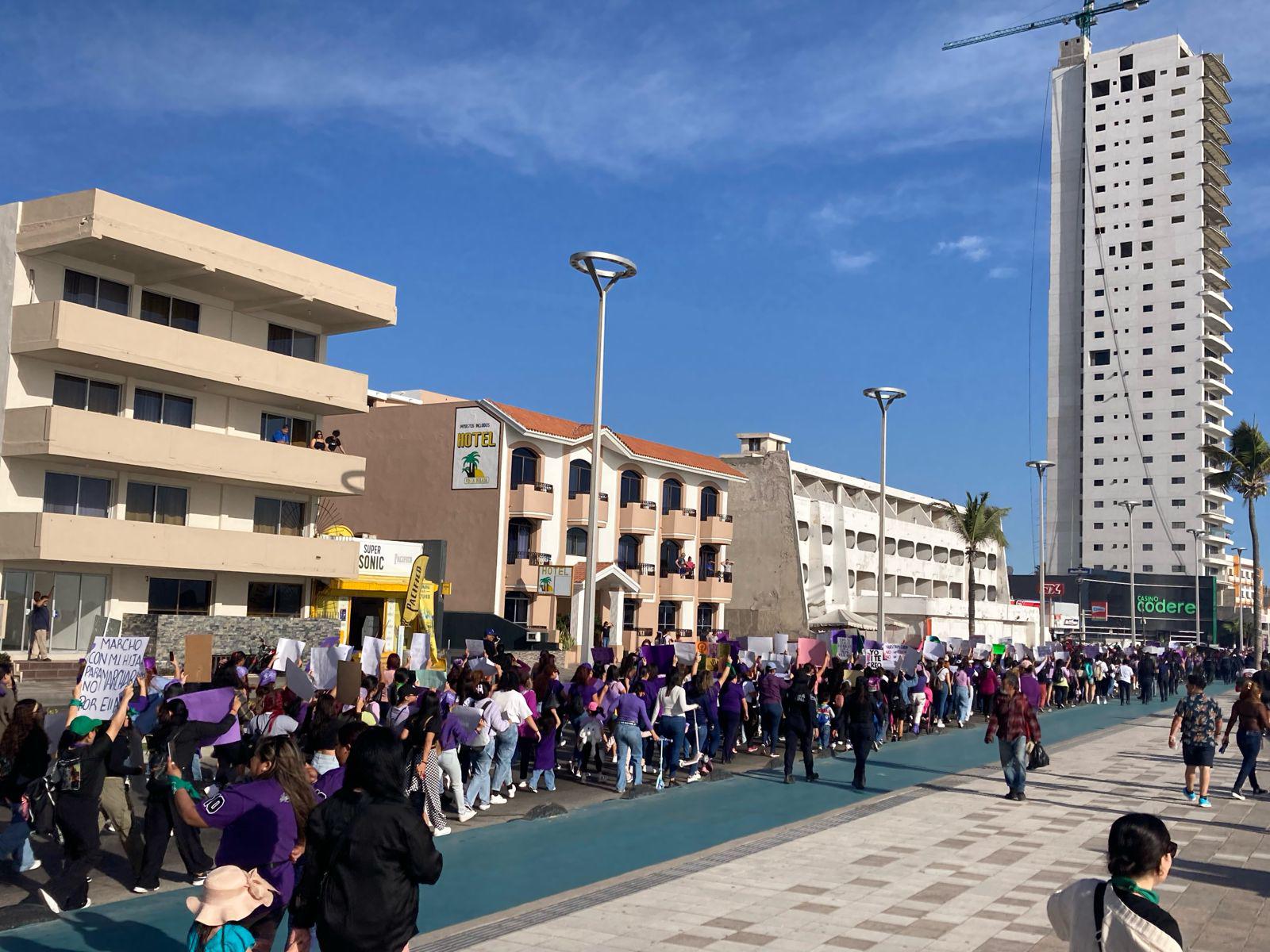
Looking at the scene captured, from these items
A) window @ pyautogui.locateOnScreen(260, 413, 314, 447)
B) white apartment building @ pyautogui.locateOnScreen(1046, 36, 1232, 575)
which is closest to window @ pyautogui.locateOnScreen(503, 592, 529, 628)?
window @ pyautogui.locateOnScreen(260, 413, 314, 447)

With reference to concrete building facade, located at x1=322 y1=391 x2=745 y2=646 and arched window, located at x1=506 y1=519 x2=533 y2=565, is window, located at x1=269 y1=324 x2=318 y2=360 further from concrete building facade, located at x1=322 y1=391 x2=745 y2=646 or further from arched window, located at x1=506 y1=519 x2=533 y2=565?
arched window, located at x1=506 y1=519 x2=533 y2=565

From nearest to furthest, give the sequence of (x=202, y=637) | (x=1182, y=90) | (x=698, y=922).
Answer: (x=698, y=922) → (x=202, y=637) → (x=1182, y=90)

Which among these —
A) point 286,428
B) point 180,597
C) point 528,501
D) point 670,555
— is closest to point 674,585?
point 670,555

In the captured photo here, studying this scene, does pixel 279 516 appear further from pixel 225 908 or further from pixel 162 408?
pixel 225 908

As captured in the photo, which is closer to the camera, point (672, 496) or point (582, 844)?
point (582, 844)

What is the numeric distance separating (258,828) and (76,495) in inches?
1112

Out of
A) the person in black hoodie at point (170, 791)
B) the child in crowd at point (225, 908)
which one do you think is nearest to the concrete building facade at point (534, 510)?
the person in black hoodie at point (170, 791)

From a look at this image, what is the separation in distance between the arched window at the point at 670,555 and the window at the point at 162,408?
2561cm

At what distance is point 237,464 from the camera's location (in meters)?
33.7

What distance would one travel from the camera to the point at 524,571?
45.7m

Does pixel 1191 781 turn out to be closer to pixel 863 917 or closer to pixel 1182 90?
pixel 863 917

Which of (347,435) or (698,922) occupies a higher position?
(347,435)

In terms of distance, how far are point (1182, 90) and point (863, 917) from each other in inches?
5017

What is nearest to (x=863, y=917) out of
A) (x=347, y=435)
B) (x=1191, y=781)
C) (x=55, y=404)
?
(x=1191, y=781)
